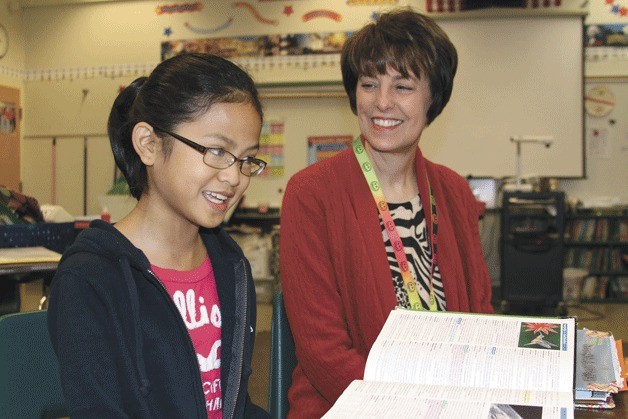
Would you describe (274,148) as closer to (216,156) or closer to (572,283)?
(572,283)

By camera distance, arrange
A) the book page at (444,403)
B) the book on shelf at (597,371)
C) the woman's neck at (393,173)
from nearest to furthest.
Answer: the book page at (444,403) → the book on shelf at (597,371) → the woman's neck at (393,173)

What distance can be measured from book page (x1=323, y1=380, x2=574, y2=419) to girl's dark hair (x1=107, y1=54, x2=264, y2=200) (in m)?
0.59

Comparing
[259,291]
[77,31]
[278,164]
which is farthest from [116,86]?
[259,291]

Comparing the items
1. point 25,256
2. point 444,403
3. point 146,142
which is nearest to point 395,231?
point 146,142

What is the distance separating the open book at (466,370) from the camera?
895mm

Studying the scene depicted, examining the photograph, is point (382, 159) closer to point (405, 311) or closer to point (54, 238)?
point (405, 311)

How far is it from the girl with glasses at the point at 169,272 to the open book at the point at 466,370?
36 centimetres

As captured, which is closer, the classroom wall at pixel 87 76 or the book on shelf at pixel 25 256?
the book on shelf at pixel 25 256

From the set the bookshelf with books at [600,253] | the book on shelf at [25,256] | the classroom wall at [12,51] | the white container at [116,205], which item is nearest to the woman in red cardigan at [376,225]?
the book on shelf at [25,256]

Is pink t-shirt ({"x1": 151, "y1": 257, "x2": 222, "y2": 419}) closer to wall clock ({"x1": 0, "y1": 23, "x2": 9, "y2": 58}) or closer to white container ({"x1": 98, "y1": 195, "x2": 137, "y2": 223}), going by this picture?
white container ({"x1": 98, "y1": 195, "x2": 137, "y2": 223})

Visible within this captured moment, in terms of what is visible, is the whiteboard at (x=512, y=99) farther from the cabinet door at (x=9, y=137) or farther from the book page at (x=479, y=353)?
the book page at (x=479, y=353)

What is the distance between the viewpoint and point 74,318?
1079 millimetres

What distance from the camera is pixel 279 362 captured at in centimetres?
148

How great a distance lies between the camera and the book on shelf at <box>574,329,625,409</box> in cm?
109
